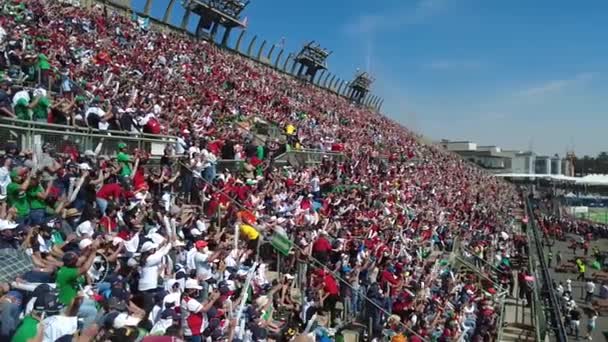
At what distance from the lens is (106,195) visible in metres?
7.80

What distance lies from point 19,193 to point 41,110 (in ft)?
10.1

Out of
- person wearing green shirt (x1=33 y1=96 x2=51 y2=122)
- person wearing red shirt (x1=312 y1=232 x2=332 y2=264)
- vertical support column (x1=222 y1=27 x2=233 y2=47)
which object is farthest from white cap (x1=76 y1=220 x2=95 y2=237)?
vertical support column (x1=222 y1=27 x2=233 y2=47)

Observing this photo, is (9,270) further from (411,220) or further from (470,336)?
(411,220)

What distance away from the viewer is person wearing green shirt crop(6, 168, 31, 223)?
6.43 m

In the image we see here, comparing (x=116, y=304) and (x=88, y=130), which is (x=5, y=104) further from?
(x=116, y=304)

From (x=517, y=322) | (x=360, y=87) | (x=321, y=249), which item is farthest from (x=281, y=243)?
(x=360, y=87)

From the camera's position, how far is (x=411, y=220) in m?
17.4

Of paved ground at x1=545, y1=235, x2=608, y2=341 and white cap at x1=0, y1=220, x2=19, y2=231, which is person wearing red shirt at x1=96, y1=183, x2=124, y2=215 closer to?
white cap at x1=0, y1=220, x2=19, y2=231

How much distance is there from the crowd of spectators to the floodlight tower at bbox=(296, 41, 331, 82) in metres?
26.7

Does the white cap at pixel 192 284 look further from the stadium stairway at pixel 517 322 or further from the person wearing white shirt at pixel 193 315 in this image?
the stadium stairway at pixel 517 322

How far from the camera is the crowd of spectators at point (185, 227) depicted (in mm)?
5492

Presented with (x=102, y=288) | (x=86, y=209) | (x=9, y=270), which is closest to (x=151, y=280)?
(x=102, y=288)

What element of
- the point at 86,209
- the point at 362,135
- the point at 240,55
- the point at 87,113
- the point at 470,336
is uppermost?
the point at 240,55

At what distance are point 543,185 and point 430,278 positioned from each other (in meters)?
69.7
